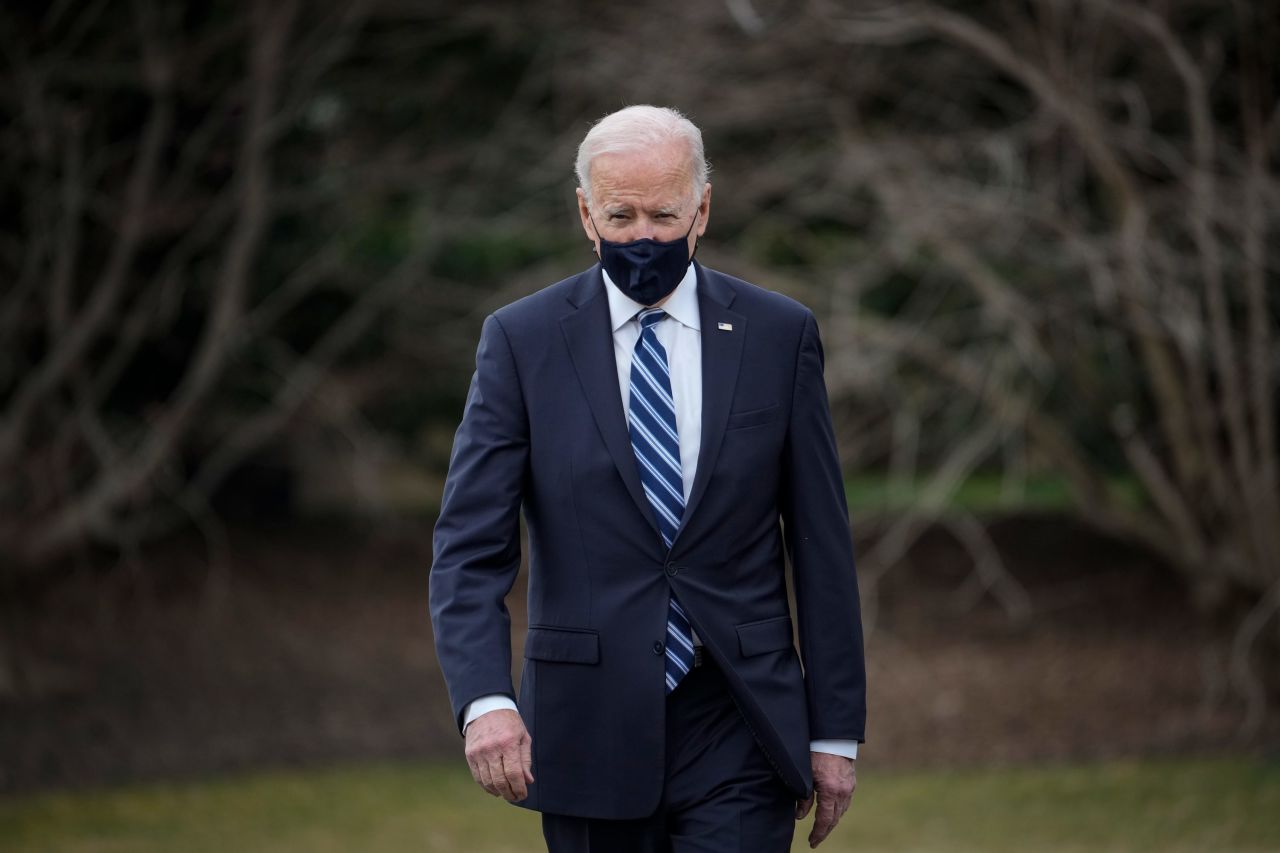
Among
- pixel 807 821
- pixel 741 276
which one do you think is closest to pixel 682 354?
pixel 807 821

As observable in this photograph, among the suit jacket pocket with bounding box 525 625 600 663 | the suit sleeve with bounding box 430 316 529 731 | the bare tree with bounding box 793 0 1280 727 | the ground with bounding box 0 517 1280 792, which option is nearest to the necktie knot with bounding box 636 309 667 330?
the suit sleeve with bounding box 430 316 529 731

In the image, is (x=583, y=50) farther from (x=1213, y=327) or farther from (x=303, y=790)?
(x=303, y=790)

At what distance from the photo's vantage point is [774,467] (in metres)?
2.95

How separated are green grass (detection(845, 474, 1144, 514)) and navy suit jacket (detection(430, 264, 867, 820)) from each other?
479 cm

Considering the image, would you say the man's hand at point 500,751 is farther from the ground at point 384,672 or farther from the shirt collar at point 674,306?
the ground at point 384,672

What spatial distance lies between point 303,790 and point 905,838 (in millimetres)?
2794

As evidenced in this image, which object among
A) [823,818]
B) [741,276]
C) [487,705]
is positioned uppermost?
[741,276]

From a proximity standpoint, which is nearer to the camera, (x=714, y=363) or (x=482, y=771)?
(x=482, y=771)

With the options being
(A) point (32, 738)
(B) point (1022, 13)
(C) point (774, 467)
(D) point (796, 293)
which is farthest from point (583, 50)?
(C) point (774, 467)

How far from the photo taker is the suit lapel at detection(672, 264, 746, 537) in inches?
113

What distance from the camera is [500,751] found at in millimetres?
2740

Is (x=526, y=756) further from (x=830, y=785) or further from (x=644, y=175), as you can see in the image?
(x=644, y=175)

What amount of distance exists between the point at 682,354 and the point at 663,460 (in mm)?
221

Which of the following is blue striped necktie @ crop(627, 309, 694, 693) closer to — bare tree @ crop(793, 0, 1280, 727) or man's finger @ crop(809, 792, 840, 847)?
man's finger @ crop(809, 792, 840, 847)
